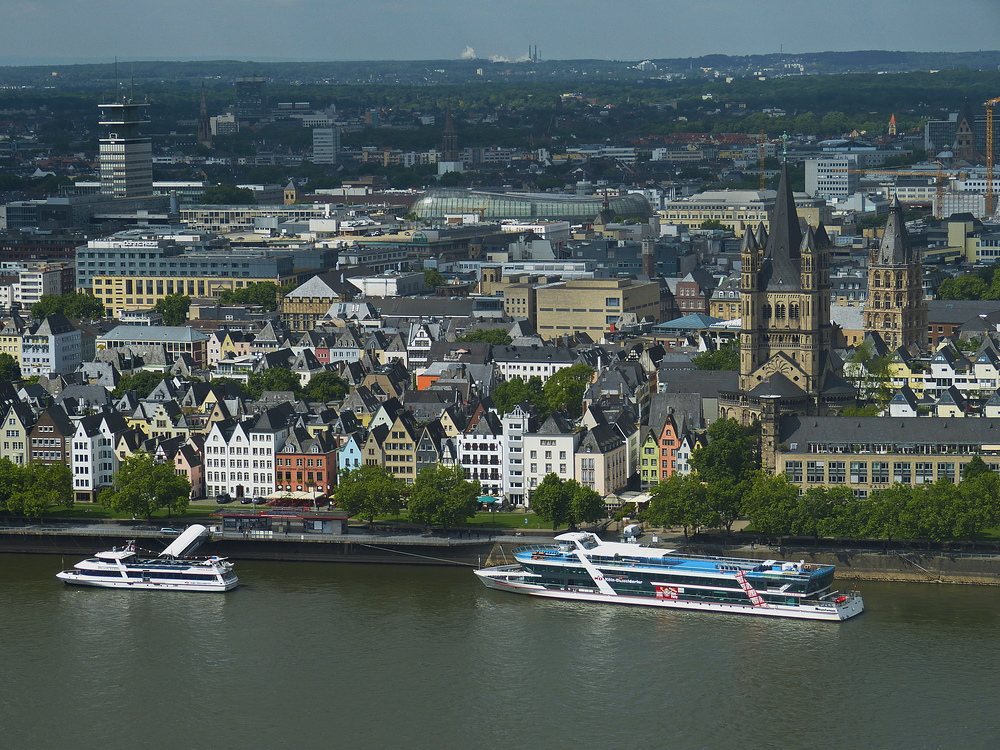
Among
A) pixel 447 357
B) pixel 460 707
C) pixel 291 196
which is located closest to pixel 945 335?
pixel 447 357

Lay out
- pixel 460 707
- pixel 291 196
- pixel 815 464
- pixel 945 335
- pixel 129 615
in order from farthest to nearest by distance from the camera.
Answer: pixel 291 196 → pixel 945 335 → pixel 815 464 → pixel 129 615 → pixel 460 707

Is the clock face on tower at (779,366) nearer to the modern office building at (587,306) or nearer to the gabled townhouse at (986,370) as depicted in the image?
the gabled townhouse at (986,370)

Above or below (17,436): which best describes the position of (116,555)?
below

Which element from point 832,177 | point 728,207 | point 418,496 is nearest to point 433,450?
point 418,496

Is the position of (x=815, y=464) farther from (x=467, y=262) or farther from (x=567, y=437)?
(x=467, y=262)

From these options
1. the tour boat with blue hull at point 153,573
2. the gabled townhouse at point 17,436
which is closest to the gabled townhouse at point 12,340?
the gabled townhouse at point 17,436

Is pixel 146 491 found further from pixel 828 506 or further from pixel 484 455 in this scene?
pixel 828 506
